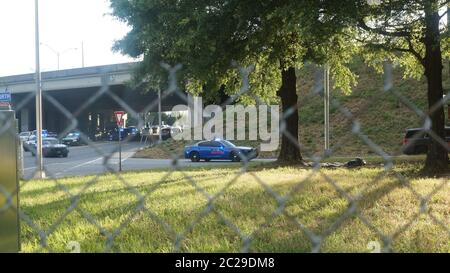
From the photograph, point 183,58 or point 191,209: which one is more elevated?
point 183,58

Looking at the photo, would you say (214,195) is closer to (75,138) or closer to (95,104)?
(75,138)

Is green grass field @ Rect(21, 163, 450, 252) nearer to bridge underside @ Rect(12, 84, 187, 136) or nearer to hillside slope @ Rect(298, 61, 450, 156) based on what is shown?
bridge underside @ Rect(12, 84, 187, 136)

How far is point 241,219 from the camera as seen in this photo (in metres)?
4.67

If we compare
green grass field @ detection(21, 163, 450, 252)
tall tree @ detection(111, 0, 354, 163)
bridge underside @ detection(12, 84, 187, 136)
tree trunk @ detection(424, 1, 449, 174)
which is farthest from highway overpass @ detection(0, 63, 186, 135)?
tree trunk @ detection(424, 1, 449, 174)

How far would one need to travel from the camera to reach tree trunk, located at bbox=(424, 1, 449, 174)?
12.4m

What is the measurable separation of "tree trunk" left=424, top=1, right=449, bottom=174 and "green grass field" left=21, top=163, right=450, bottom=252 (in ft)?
20.5

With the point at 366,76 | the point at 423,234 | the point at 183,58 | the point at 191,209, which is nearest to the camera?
the point at 423,234

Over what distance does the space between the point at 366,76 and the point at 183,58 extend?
62.0 ft

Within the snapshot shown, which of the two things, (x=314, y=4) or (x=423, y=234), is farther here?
(x=314, y=4)

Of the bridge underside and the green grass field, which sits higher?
the bridge underside
